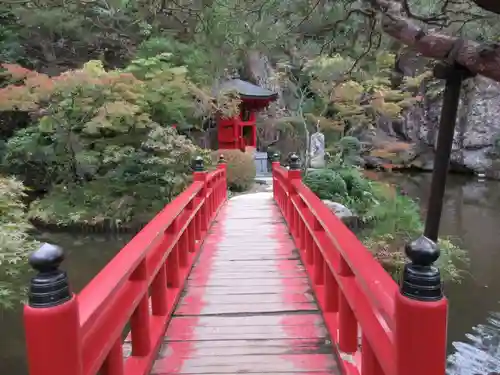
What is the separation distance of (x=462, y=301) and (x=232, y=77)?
13.8m

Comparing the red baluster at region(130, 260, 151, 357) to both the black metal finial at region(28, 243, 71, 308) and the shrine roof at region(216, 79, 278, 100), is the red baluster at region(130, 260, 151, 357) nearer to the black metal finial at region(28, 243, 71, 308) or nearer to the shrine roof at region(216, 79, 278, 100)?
the black metal finial at region(28, 243, 71, 308)

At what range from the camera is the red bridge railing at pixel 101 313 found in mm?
1186

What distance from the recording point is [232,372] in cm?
238

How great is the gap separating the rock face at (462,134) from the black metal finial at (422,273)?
22517 millimetres

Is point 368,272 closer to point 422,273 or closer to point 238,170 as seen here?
point 422,273

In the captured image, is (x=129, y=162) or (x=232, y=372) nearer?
(x=232, y=372)

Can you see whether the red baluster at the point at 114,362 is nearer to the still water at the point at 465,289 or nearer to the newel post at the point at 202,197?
the newel post at the point at 202,197

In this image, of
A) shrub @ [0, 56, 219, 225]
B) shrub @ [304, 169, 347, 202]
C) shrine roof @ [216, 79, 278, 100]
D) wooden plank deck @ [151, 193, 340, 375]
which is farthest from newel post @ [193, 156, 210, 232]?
shrine roof @ [216, 79, 278, 100]

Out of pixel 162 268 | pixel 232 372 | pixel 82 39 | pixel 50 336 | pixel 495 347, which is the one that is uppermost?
pixel 82 39

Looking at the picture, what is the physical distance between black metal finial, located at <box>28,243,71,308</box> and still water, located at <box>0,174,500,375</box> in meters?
6.11

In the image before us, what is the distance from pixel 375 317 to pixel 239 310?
168cm

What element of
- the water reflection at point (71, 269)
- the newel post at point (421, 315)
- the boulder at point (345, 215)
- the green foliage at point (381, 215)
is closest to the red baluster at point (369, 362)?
the newel post at point (421, 315)

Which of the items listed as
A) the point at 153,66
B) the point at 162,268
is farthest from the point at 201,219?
the point at 153,66

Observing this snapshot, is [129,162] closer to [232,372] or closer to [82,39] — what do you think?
[82,39]
